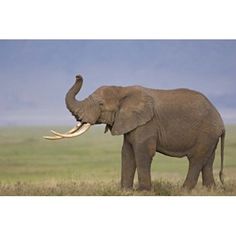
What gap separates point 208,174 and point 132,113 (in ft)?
3.11

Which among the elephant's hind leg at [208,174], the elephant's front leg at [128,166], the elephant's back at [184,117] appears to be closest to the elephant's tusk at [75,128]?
the elephant's front leg at [128,166]

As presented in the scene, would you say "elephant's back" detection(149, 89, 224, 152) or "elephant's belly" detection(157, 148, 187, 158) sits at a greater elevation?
"elephant's back" detection(149, 89, 224, 152)

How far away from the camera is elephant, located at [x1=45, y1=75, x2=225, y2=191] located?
8.45m

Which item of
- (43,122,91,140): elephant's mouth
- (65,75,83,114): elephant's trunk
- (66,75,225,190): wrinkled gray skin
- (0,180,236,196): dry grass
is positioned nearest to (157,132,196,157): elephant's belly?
(66,75,225,190): wrinkled gray skin

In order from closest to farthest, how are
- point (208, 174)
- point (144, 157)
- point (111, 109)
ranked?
1. point (144, 157)
2. point (111, 109)
3. point (208, 174)

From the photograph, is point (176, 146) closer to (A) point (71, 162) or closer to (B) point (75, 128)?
(B) point (75, 128)

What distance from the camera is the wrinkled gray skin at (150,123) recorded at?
845 centimetres

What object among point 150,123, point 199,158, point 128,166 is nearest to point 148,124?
point 150,123

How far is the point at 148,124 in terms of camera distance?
8461 mm

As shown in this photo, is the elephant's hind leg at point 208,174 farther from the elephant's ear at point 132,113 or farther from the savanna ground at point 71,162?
the elephant's ear at point 132,113

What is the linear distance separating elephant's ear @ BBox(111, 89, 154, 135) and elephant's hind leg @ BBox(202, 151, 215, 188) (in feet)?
2.38

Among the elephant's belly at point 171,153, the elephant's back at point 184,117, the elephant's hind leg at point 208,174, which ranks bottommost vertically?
the elephant's hind leg at point 208,174

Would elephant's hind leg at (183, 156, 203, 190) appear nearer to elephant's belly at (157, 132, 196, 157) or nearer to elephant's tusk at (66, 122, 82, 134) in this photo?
elephant's belly at (157, 132, 196, 157)

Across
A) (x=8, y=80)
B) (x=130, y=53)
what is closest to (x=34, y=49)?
(x=8, y=80)
